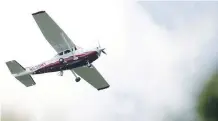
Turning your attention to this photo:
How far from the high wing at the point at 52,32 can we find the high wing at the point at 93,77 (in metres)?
3.62

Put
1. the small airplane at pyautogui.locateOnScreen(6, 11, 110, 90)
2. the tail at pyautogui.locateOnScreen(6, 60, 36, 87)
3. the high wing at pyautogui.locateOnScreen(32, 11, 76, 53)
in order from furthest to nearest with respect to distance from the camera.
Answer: the high wing at pyautogui.locateOnScreen(32, 11, 76, 53) → the tail at pyautogui.locateOnScreen(6, 60, 36, 87) → the small airplane at pyautogui.locateOnScreen(6, 11, 110, 90)

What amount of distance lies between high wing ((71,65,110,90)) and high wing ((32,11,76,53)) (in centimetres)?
362

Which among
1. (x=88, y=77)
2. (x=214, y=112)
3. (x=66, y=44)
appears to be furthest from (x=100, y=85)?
(x=214, y=112)

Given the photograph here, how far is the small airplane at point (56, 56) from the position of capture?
48513 mm

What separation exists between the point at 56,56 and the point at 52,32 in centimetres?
250

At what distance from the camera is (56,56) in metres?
50.1

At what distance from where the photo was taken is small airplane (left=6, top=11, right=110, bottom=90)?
159ft

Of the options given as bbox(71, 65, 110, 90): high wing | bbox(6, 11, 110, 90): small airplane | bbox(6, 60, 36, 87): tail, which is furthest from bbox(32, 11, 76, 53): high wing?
bbox(71, 65, 110, 90): high wing

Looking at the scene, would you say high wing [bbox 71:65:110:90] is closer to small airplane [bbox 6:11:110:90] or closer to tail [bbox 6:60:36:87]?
small airplane [bbox 6:11:110:90]

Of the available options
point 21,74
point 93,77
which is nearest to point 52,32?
point 21,74

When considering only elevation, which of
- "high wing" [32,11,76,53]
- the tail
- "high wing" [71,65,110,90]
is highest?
"high wing" [32,11,76,53]

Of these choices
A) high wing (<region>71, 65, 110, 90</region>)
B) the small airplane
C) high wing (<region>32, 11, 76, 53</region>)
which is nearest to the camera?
the small airplane

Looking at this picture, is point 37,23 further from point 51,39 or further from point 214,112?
point 214,112

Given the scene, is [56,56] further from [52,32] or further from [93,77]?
[93,77]
